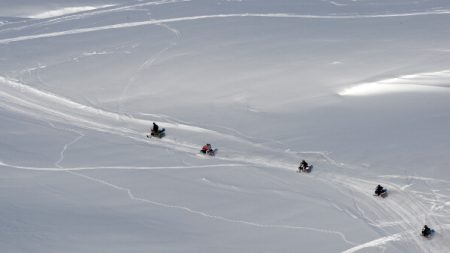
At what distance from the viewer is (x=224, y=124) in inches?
931

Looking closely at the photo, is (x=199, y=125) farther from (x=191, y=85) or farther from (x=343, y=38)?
(x=343, y=38)

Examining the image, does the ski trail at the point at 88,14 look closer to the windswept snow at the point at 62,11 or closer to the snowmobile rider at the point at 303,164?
the windswept snow at the point at 62,11

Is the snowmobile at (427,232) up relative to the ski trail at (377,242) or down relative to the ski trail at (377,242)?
up

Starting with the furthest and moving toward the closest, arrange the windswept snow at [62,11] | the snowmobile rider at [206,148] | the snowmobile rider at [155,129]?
the windswept snow at [62,11]
the snowmobile rider at [155,129]
the snowmobile rider at [206,148]

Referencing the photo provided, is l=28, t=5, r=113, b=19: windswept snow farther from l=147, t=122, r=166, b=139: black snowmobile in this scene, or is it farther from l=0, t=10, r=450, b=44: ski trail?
l=147, t=122, r=166, b=139: black snowmobile

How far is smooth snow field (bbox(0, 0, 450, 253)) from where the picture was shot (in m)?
17.7

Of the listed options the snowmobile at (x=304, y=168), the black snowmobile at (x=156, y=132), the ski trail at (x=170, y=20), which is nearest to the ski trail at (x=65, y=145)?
the black snowmobile at (x=156, y=132)

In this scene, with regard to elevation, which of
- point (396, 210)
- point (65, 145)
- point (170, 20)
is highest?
point (170, 20)

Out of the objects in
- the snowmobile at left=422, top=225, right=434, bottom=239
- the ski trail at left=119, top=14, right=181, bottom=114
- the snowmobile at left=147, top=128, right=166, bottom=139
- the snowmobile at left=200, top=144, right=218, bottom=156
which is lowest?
the snowmobile at left=422, top=225, right=434, bottom=239

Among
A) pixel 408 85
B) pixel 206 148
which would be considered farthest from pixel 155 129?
pixel 408 85

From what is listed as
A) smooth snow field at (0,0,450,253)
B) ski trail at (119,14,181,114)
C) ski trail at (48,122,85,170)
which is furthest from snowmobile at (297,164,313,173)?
ski trail at (119,14,181,114)

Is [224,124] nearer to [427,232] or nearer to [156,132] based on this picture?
[156,132]

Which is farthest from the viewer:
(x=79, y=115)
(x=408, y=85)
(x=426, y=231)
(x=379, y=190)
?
(x=408, y=85)

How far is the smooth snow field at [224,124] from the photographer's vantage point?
1772 centimetres
